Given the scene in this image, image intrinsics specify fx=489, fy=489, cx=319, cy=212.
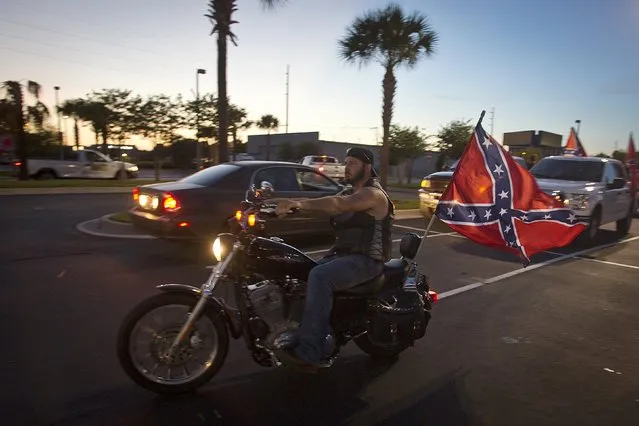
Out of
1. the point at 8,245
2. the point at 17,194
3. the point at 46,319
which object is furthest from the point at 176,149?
the point at 46,319

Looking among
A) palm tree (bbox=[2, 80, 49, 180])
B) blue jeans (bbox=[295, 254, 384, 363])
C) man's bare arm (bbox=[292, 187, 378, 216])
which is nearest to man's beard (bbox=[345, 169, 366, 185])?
man's bare arm (bbox=[292, 187, 378, 216])

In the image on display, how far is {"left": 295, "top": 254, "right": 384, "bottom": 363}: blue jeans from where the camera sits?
3.38 meters

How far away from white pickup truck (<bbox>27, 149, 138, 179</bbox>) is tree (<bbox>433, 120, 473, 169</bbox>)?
2326cm

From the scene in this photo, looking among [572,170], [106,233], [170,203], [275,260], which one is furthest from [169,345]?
[572,170]

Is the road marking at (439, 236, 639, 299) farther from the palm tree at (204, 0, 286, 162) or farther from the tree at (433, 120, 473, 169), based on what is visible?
the tree at (433, 120, 473, 169)

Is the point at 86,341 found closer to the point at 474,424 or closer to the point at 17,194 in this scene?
the point at 474,424

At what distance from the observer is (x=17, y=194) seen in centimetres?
1658

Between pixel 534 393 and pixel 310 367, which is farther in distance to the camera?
pixel 534 393

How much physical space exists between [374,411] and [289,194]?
5.57 m

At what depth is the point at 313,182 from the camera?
30.1ft

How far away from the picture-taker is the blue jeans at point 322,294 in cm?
338

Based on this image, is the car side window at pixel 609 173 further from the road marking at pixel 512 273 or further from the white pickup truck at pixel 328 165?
the white pickup truck at pixel 328 165

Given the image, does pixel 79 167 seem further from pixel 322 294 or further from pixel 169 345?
pixel 322 294

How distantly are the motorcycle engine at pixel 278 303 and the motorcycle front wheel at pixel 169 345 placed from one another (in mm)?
305
